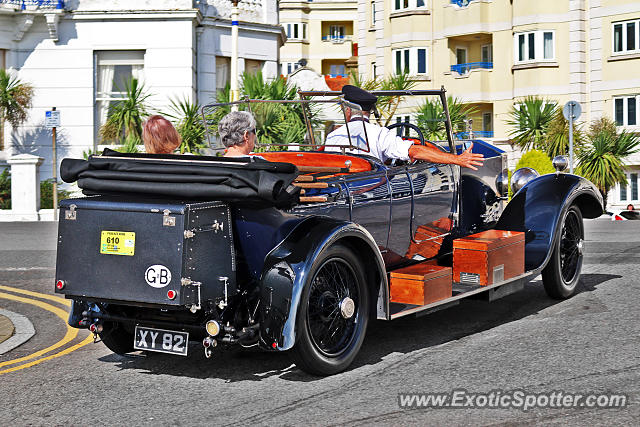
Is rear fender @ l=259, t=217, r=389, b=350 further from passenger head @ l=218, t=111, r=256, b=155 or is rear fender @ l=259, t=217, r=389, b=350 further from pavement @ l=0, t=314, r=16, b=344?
pavement @ l=0, t=314, r=16, b=344

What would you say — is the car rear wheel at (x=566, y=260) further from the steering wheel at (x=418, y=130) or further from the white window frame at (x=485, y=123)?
the white window frame at (x=485, y=123)

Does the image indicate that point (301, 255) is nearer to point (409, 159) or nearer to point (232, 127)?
point (232, 127)

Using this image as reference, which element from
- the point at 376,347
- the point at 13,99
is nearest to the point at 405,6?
the point at 13,99

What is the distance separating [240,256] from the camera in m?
5.36

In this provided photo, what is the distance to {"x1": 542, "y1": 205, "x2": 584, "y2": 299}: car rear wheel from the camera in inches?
308

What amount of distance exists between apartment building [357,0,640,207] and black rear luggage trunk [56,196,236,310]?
32636 millimetres

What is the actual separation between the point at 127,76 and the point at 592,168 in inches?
616

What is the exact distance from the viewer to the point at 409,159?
6.80 metres

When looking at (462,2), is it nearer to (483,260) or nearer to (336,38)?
(336,38)

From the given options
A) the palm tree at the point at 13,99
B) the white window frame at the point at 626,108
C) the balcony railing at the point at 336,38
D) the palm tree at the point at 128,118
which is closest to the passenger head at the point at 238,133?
the palm tree at the point at 128,118

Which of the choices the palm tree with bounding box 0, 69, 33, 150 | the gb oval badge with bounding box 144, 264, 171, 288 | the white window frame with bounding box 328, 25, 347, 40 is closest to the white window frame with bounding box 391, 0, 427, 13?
the palm tree with bounding box 0, 69, 33, 150

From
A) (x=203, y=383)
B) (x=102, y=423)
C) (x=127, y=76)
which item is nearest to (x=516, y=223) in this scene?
(x=203, y=383)


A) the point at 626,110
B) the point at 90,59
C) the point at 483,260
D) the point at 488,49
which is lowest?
the point at 483,260

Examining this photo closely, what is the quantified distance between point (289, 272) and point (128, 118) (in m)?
19.7
